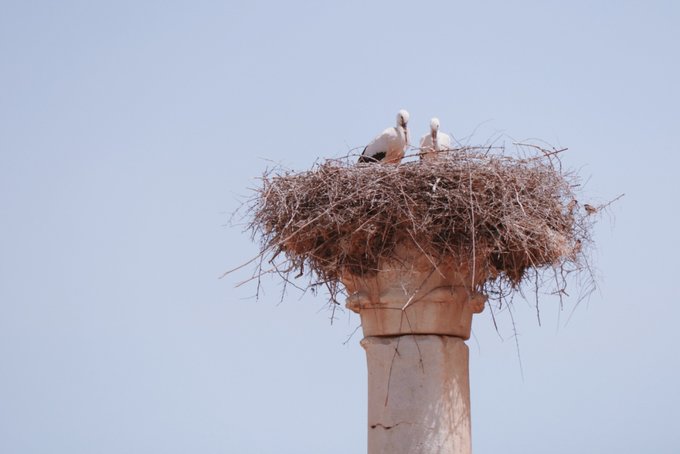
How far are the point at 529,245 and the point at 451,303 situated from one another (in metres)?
0.81

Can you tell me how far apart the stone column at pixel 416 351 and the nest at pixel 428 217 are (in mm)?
169

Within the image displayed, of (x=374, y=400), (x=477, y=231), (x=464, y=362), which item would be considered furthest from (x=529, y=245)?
(x=374, y=400)

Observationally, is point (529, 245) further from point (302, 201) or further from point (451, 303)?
point (302, 201)

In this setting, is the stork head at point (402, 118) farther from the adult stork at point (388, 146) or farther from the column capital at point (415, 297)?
the column capital at point (415, 297)

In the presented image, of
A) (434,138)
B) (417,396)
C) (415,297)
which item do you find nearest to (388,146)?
(434,138)

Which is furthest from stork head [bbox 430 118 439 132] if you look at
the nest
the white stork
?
the nest

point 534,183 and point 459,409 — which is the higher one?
point 534,183

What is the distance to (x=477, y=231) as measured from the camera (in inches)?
401

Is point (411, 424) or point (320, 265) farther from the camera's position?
point (320, 265)

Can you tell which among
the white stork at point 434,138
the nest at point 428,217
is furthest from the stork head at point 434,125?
the nest at point 428,217

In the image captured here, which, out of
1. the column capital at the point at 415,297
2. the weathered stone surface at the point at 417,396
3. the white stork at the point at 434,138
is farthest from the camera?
the white stork at the point at 434,138

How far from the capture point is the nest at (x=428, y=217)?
402 inches

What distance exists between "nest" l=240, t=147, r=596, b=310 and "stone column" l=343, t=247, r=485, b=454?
17 cm

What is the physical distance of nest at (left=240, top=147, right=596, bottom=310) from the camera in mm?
10203
